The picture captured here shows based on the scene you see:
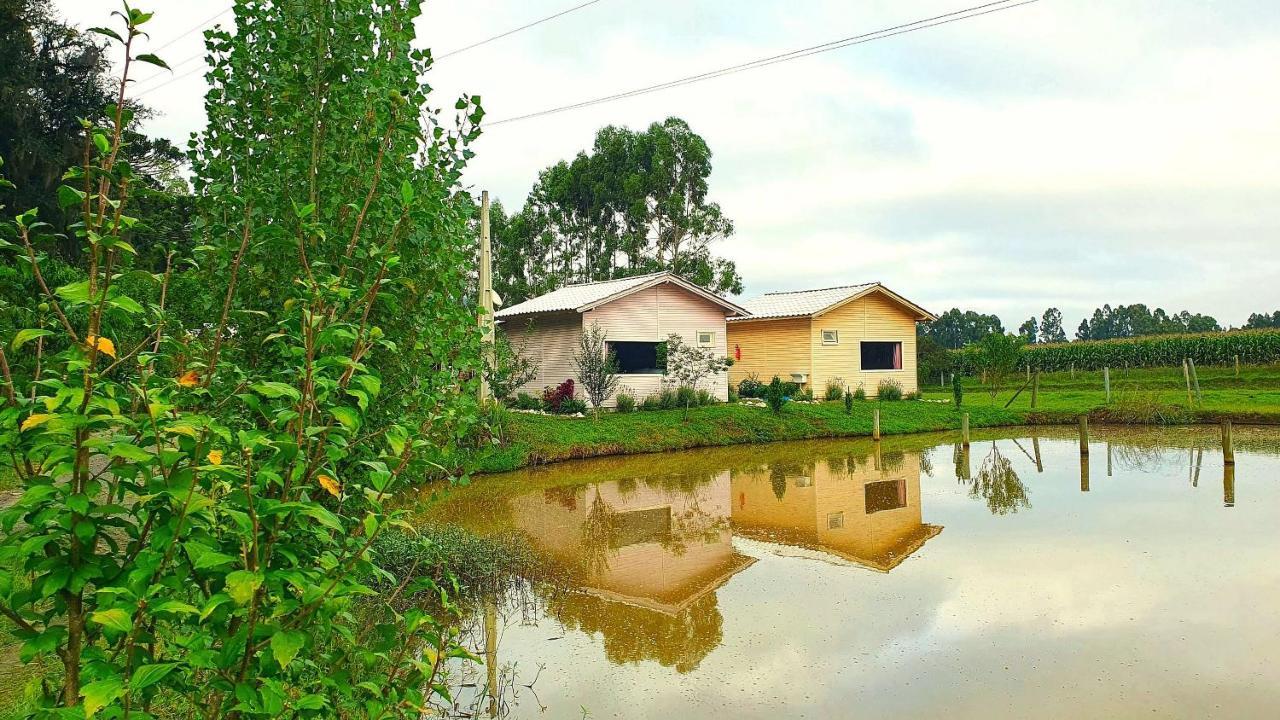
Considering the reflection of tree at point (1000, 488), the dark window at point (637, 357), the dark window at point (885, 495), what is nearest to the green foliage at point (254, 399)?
→ the dark window at point (885, 495)

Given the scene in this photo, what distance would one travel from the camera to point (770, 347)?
99.1 feet

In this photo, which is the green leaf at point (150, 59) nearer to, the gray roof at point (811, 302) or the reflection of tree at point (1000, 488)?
the reflection of tree at point (1000, 488)

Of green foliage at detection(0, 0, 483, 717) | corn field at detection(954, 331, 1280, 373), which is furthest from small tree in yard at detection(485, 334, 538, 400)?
corn field at detection(954, 331, 1280, 373)

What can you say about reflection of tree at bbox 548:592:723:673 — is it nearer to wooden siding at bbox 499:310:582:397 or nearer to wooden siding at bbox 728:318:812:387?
wooden siding at bbox 499:310:582:397

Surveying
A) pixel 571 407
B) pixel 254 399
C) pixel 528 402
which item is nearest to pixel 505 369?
pixel 254 399

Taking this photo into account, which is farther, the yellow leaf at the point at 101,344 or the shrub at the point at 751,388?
the shrub at the point at 751,388

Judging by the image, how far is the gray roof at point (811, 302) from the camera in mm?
28625

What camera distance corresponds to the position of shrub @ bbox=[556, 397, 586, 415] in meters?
23.0

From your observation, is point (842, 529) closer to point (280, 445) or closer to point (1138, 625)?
point (1138, 625)

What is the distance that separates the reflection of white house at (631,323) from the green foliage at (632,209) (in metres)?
14.2

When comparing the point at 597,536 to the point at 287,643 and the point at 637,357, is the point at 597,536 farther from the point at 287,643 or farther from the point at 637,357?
the point at 637,357

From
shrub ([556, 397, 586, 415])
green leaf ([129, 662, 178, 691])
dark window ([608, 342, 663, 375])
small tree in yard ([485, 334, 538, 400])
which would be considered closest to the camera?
green leaf ([129, 662, 178, 691])

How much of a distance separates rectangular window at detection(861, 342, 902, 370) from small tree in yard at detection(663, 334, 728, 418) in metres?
7.62

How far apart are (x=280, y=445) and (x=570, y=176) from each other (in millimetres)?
42133
